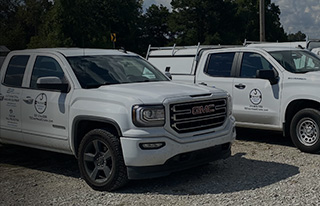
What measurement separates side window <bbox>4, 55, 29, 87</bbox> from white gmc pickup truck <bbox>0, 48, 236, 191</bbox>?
2 cm

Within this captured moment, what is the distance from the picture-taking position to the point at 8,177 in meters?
6.95

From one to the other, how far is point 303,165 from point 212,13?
56.1 metres

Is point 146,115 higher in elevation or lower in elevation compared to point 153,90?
lower

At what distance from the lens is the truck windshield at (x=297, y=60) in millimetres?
8680

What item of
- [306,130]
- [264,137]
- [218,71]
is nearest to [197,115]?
[306,130]

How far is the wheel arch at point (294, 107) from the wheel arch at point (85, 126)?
3760 millimetres

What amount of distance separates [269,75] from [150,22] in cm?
5981

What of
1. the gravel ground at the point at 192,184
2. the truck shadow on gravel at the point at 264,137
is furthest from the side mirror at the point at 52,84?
the truck shadow on gravel at the point at 264,137

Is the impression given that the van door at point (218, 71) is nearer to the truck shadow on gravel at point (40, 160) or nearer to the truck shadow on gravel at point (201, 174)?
the truck shadow on gravel at point (201, 174)

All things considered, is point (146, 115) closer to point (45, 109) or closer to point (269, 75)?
point (45, 109)

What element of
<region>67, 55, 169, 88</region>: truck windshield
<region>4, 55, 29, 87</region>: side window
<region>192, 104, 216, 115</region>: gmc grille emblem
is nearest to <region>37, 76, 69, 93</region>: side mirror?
<region>67, 55, 169, 88</region>: truck windshield

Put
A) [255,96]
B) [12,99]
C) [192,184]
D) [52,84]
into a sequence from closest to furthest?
1. [192,184]
2. [52,84]
3. [12,99]
4. [255,96]

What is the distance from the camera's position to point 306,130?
26.9 feet

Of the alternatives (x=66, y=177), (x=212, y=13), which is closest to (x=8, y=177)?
(x=66, y=177)
